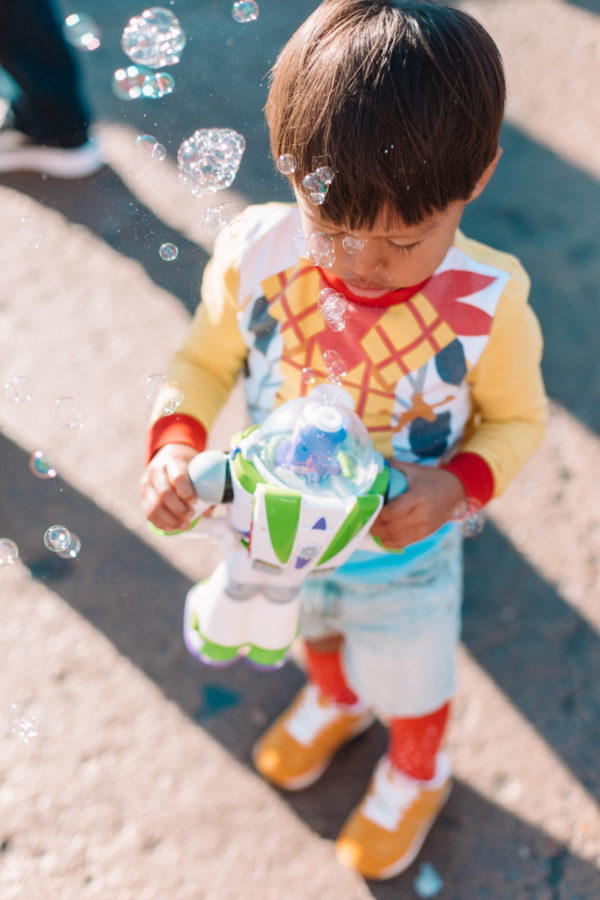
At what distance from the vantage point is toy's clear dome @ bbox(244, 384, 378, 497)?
0.89 meters

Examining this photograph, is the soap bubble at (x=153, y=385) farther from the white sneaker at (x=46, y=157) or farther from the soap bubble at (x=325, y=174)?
the soap bubble at (x=325, y=174)

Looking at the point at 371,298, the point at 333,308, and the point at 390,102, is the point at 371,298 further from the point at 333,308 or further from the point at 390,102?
the point at 390,102

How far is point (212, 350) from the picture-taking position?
107cm

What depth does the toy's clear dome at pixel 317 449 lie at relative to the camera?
2.91 ft

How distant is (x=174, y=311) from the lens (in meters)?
1.96

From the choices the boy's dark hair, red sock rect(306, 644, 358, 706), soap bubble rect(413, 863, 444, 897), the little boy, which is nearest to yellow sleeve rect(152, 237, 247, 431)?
the little boy

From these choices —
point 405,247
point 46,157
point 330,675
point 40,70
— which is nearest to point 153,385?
point 46,157

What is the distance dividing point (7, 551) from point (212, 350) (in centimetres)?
37

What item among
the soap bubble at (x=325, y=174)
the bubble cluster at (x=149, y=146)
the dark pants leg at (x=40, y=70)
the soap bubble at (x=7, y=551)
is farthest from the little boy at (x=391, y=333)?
the dark pants leg at (x=40, y=70)

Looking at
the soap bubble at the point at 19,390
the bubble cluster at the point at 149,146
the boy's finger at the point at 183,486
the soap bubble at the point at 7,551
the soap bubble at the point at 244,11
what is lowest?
the soap bubble at the point at 7,551

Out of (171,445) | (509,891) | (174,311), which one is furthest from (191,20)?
(509,891)

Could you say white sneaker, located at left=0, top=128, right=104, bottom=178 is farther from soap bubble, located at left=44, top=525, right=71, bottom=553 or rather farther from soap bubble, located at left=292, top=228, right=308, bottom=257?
soap bubble, located at left=44, top=525, right=71, bottom=553

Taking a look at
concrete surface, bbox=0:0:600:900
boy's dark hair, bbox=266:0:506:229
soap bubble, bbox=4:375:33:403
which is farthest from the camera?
concrete surface, bbox=0:0:600:900

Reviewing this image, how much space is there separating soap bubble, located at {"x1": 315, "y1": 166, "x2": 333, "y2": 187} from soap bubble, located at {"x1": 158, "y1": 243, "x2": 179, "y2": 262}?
0.27 metres
